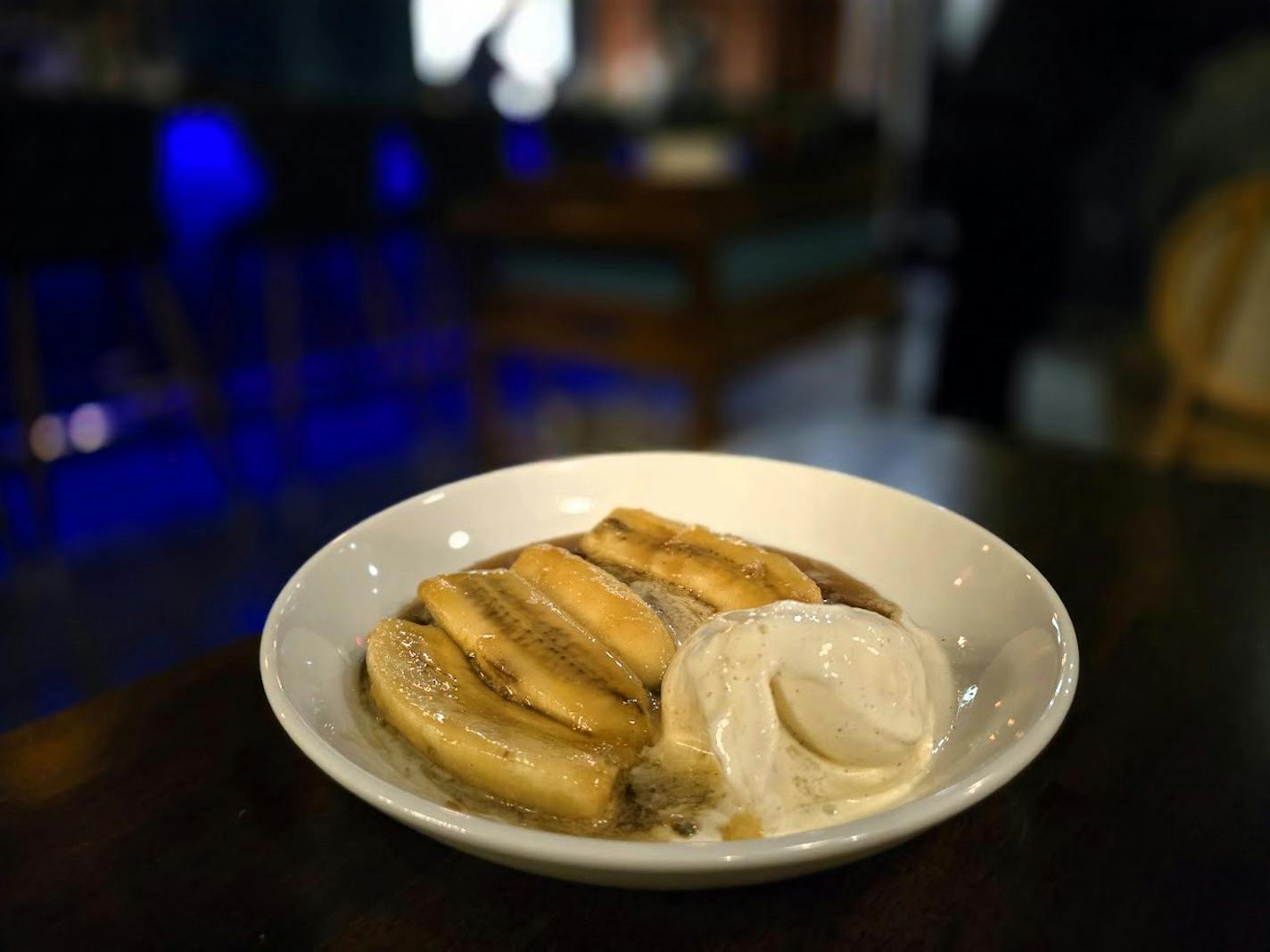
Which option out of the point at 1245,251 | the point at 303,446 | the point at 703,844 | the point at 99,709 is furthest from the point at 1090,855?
the point at 303,446

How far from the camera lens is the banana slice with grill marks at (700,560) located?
0.67m

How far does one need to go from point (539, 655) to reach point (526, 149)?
12.7 feet

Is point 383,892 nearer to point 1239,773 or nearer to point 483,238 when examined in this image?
point 1239,773

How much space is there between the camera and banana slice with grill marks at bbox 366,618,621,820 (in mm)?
496

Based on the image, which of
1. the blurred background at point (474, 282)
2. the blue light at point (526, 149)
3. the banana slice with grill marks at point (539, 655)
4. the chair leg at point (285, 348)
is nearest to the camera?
the banana slice with grill marks at point (539, 655)

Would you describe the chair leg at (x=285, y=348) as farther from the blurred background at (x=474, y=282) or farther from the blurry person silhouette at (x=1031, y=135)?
the blurry person silhouette at (x=1031, y=135)

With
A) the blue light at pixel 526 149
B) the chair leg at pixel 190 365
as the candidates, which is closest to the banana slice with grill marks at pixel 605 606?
the chair leg at pixel 190 365

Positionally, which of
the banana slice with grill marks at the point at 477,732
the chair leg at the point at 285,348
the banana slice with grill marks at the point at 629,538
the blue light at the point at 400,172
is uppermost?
the blue light at the point at 400,172

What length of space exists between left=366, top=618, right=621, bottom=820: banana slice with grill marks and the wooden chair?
71.2 inches

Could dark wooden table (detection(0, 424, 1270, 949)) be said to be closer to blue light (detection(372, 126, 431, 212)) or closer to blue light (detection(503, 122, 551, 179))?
blue light (detection(372, 126, 431, 212))

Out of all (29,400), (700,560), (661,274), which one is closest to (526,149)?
(661,274)

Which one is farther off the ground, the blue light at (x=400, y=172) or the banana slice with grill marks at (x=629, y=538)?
the blue light at (x=400, y=172)

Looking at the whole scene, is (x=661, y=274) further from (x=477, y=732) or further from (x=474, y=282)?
(x=477, y=732)

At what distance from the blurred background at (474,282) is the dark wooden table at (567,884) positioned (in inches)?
50.5
